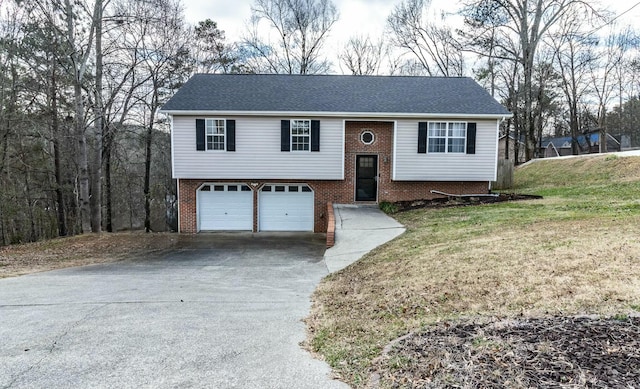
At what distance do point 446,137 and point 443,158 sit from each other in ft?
2.79

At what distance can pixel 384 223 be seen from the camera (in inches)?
477

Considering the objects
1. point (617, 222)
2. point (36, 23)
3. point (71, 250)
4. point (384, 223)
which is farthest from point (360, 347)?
point (36, 23)

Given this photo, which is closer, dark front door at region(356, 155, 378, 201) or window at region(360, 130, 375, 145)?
window at region(360, 130, 375, 145)

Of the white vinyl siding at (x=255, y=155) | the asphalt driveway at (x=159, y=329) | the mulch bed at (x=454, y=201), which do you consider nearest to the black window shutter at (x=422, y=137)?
the mulch bed at (x=454, y=201)

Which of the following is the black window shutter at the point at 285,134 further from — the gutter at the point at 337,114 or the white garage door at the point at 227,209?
the white garage door at the point at 227,209

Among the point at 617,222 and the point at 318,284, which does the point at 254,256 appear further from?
the point at 617,222

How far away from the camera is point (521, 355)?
9.83 feet

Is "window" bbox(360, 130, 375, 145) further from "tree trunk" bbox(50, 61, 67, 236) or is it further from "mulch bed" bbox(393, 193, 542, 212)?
"tree trunk" bbox(50, 61, 67, 236)

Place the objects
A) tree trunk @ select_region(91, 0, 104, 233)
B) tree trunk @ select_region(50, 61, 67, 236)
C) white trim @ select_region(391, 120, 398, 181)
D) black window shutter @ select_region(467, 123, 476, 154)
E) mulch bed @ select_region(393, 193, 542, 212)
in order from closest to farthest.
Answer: mulch bed @ select_region(393, 193, 542, 212)
black window shutter @ select_region(467, 123, 476, 154)
white trim @ select_region(391, 120, 398, 181)
tree trunk @ select_region(91, 0, 104, 233)
tree trunk @ select_region(50, 61, 67, 236)

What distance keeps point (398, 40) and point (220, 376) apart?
32.4m

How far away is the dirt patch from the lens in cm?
985

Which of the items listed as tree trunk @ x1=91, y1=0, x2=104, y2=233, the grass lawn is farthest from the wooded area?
the grass lawn

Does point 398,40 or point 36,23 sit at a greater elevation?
point 398,40

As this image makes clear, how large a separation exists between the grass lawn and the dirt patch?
7212 mm
